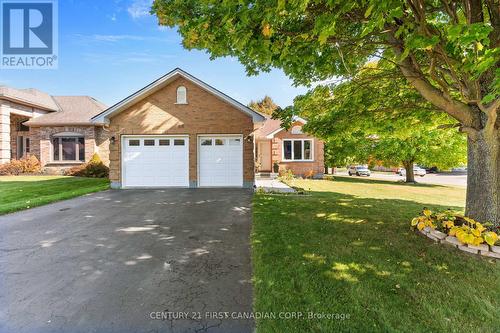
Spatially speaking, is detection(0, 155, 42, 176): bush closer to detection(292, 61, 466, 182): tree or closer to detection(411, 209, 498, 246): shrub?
Result: detection(292, 61, 466, 182): tree

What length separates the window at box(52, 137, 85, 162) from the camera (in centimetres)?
1841

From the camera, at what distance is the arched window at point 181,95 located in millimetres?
12367

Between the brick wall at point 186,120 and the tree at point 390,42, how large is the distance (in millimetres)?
7068

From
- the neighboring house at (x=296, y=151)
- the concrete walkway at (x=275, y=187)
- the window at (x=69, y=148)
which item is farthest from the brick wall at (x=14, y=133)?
the concrete walkway at (x=275, y=187)

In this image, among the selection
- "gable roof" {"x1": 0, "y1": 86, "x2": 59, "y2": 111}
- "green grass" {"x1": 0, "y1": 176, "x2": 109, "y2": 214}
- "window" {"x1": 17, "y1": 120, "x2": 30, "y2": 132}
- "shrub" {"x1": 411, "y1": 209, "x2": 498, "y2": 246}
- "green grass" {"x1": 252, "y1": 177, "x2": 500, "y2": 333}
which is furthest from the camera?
"window" {"x1": 17, "y1": 120, "x2": 30, "y2": 132}

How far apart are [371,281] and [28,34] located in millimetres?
15894

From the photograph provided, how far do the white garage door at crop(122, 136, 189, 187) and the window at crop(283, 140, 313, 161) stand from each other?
9629mm

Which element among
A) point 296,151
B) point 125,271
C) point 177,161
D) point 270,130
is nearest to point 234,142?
point 177,161

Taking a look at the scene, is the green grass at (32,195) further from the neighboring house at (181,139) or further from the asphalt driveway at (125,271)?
the neighboring house at (181,139)

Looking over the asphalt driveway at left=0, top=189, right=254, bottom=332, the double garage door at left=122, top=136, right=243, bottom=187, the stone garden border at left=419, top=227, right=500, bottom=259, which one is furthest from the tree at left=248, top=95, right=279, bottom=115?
the stone garden border at left=419, top=227, right=500, bottom=259

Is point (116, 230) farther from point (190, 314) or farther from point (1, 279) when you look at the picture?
point (190, 314)

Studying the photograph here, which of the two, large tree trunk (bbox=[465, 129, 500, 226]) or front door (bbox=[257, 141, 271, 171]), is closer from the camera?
large tree trunk (bbox=[465, 129, 500, 226])

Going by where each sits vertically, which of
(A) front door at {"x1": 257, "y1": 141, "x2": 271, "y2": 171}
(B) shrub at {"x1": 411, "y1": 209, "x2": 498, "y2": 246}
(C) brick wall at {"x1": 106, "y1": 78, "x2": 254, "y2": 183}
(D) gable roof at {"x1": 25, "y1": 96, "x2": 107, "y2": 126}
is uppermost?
(D) gable roof at {"x1": 25, "y1": 96, "x2": 107, "y2": 126}

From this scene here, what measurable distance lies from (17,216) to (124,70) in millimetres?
11089
